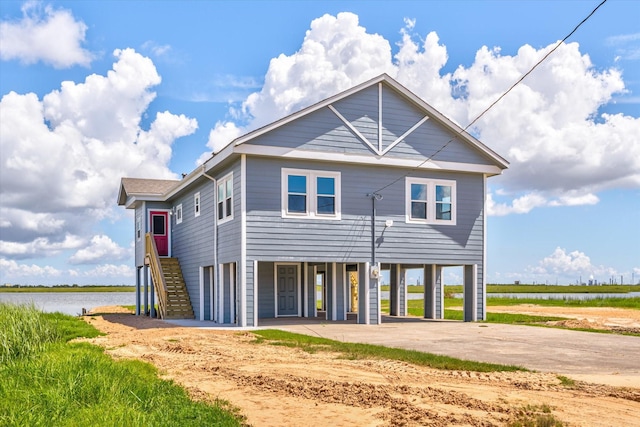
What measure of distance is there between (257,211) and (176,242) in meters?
10.9

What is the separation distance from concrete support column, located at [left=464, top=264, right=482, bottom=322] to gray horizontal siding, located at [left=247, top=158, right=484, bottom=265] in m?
0.44

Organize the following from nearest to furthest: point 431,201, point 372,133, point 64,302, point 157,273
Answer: point 372,133
point 431,201
point 157,273
point 64,302

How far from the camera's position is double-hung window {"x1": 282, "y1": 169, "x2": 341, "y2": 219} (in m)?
21.2

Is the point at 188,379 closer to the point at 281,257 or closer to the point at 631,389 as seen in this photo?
the point at 631,389

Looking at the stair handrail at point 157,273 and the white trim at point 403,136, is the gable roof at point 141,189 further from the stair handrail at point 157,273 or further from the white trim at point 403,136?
the white trim at point 403,136

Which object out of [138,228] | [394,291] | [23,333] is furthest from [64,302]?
[23,333]

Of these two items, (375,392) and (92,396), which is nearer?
(92,396)

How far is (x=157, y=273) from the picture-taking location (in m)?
27.6

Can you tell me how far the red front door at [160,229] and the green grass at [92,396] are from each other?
1882 cm

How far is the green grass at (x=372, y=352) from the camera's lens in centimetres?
1146

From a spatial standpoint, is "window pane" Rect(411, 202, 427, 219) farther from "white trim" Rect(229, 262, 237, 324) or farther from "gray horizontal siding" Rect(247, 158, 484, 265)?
"white trim" Rect(229, 262, 237, 324)

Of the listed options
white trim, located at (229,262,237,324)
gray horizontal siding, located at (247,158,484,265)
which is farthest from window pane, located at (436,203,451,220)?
white trim, located at (229,262,237,324)

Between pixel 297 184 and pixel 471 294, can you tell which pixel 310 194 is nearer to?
pixel 297 184

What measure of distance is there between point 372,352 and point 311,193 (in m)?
8.87
